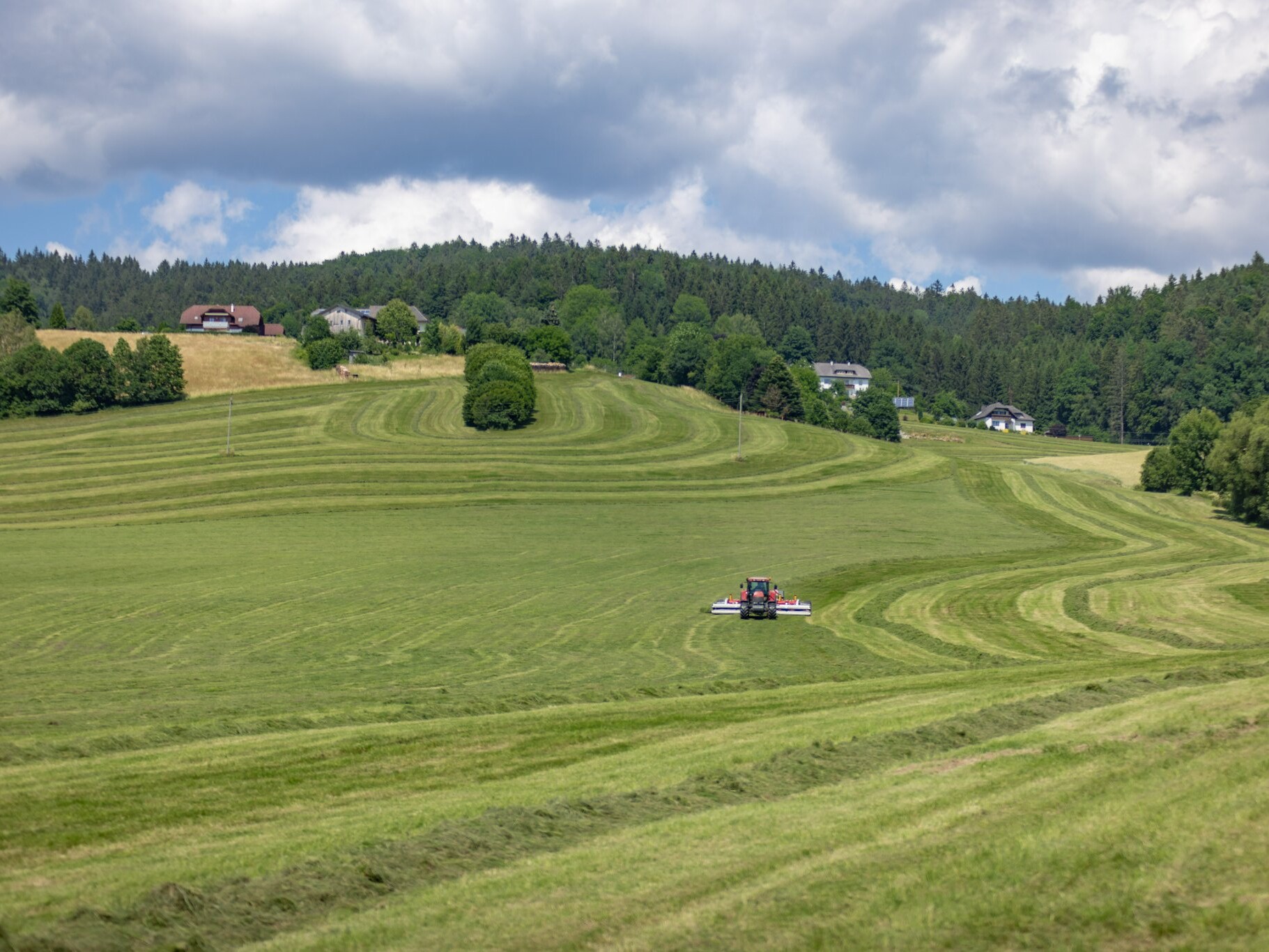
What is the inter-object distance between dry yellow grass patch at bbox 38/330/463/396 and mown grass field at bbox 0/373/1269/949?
225ft

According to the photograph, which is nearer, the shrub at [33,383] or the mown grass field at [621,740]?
the mown grass field at [621,740]

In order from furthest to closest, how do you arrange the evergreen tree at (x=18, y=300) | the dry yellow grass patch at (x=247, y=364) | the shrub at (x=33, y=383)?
the evergreen tree at (x=18, y=300)
the dry yellow grass patch at (x=247, y=364)
the shrub at (x=33, y=383)

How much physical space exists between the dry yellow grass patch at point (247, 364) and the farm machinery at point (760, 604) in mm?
104042

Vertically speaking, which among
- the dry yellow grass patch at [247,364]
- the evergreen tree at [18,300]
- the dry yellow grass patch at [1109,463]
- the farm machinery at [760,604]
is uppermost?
the evergreen tree at [18,300]

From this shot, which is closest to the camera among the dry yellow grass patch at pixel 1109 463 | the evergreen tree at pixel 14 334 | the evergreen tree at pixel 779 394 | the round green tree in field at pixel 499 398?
the round green tree in field at pixel 499 398

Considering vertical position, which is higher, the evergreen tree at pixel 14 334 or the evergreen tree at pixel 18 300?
the evergreen tree at pixel 18 300

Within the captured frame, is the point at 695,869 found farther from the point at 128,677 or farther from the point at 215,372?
the point at 215,372

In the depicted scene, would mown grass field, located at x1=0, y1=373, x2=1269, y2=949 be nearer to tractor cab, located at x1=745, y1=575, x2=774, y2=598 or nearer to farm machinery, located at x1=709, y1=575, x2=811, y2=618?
farm machinery, located at x1=709, y1=575, x2=811, y2=618

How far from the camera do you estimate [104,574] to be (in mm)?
54812

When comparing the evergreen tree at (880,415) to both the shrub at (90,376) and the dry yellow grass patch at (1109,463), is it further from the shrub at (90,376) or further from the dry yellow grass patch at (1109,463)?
the shrub at (90,376)

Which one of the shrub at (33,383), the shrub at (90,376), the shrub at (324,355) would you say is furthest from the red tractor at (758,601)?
the shrub at (324,355)

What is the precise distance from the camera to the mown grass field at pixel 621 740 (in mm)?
12547

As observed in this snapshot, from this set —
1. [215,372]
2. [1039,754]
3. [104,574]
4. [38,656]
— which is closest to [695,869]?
[1039,754]

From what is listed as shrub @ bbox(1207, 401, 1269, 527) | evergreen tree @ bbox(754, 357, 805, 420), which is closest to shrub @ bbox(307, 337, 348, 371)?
evergreen tree @ bbox(754, 357, 805, 420)
